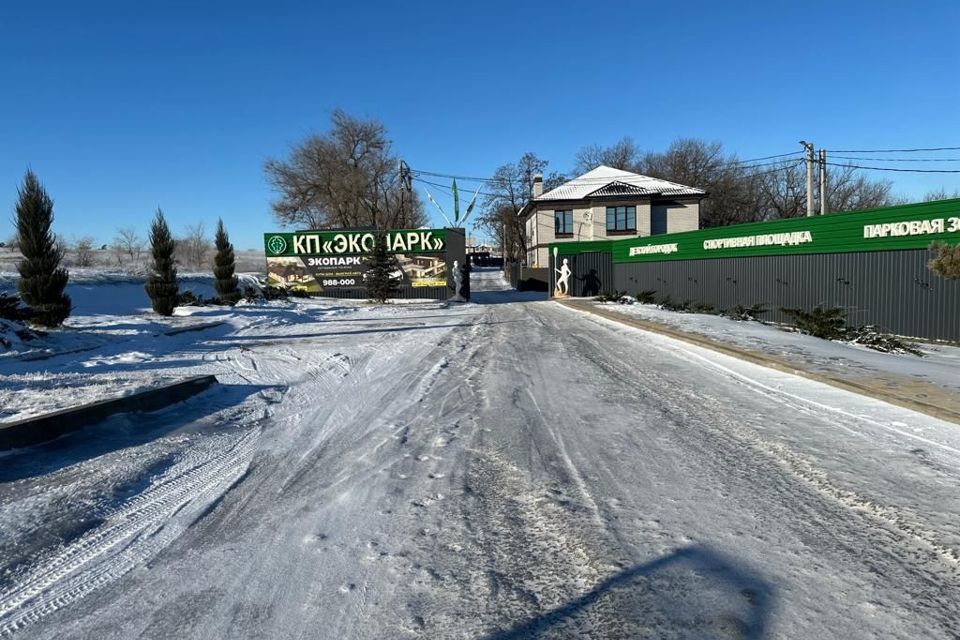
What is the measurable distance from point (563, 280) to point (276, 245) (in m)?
16.4

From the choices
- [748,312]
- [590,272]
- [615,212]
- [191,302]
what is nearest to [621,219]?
[615,212]

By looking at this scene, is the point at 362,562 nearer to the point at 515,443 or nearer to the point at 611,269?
the point at 515,443

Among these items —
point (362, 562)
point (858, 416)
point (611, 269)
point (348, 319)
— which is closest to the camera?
point (362, 562)

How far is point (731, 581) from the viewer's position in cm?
312

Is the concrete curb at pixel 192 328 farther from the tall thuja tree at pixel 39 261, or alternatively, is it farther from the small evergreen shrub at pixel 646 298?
the small evergreen shrub at pixel 646 298

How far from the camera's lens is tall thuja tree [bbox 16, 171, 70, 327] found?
14398mm

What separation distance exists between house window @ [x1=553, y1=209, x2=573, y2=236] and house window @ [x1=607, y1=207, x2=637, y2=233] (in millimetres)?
2895

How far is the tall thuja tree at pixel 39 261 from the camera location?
1440 cm

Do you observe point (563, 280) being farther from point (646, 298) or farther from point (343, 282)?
point (343, 282)

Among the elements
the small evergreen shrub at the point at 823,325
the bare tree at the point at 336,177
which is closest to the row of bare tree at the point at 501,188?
the bare tree at the point at 336,177

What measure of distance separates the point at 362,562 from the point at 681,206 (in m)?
46.7

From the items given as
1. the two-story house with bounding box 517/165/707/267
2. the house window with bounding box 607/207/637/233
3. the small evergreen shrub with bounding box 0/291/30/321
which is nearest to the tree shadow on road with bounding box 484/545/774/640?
the small evergreen shrub with bounding box 0/291/30/321

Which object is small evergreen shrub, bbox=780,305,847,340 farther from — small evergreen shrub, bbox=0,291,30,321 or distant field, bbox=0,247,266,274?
distant field, bbox=0,247,266,274

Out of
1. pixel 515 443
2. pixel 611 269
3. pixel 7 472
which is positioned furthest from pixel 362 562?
pixel 611 269
